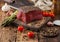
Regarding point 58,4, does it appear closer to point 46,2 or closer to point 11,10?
point 46,2

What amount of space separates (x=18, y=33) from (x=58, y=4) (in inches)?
16.6

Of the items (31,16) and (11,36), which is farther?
(31,16)

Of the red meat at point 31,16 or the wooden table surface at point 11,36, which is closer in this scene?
the wooden table surface at point 11,36

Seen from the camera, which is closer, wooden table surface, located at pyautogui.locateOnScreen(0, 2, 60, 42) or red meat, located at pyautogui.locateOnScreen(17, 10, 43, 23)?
wooden table surface, located at pyautogui.locateOnScreen(0, 2, 60, 42)

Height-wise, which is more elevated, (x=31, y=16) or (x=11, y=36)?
(x=31, y=16)

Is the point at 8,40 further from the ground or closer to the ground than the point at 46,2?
closer to the ground

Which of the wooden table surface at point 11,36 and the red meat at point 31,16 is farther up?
the red meat at point 31,16

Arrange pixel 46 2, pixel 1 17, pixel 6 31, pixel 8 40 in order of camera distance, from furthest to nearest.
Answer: pixel 46 2
pixel 1 17
pixel 6 31
pixel 8 40

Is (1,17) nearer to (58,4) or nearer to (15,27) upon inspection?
(15,27)

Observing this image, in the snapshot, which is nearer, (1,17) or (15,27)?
(15,27)

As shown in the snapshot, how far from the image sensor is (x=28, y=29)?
1.48 m

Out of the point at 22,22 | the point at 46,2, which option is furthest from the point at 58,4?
the point at 22,22

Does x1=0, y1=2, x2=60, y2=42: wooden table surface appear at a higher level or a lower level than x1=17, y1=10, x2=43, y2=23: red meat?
lower

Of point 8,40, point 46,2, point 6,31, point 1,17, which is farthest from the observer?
point 46,2
